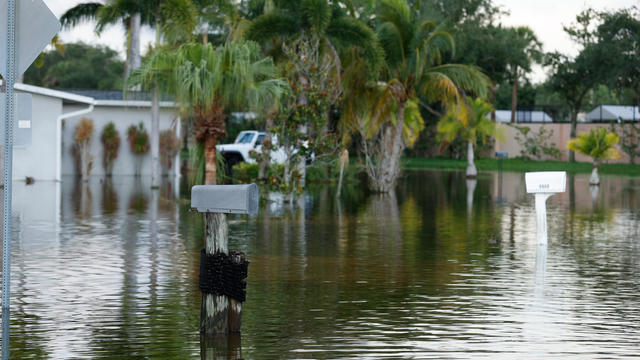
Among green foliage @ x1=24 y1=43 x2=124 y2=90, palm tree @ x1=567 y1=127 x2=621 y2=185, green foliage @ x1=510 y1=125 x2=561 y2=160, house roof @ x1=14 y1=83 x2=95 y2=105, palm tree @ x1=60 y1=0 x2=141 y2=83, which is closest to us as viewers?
house roof @ x1=14 y1=83 x2=95 y2=105

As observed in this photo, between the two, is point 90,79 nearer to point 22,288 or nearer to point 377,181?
point 377,181

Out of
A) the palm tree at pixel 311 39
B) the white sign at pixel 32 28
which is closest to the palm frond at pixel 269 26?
the palm tree at pixel 311 39

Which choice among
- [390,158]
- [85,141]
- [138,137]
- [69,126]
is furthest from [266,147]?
[69,126]

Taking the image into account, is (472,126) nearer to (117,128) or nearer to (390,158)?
(390,158)

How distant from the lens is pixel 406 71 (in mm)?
28938

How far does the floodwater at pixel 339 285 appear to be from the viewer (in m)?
7.84

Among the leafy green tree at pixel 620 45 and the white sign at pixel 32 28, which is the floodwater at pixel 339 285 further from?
the leafy green tree at pixel 620 45

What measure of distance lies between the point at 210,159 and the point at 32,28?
16.9 metres

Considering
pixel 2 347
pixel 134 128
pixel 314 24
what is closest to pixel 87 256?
pixel 2 347

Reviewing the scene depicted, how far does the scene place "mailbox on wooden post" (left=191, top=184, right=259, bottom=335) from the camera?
25.4 ft

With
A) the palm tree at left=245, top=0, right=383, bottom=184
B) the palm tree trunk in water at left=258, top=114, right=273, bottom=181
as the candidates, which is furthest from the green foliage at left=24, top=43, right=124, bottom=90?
the palm tree at left=245, top=0, right=383, bottom=184

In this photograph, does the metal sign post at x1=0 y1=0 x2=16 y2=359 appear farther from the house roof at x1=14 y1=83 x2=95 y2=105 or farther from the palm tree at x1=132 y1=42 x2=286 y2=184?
the house roof at x1=14 y1=83 x2=95 y2=105

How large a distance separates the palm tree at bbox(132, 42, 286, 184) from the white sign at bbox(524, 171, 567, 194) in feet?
30.6

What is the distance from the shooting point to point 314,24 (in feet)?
80.9
